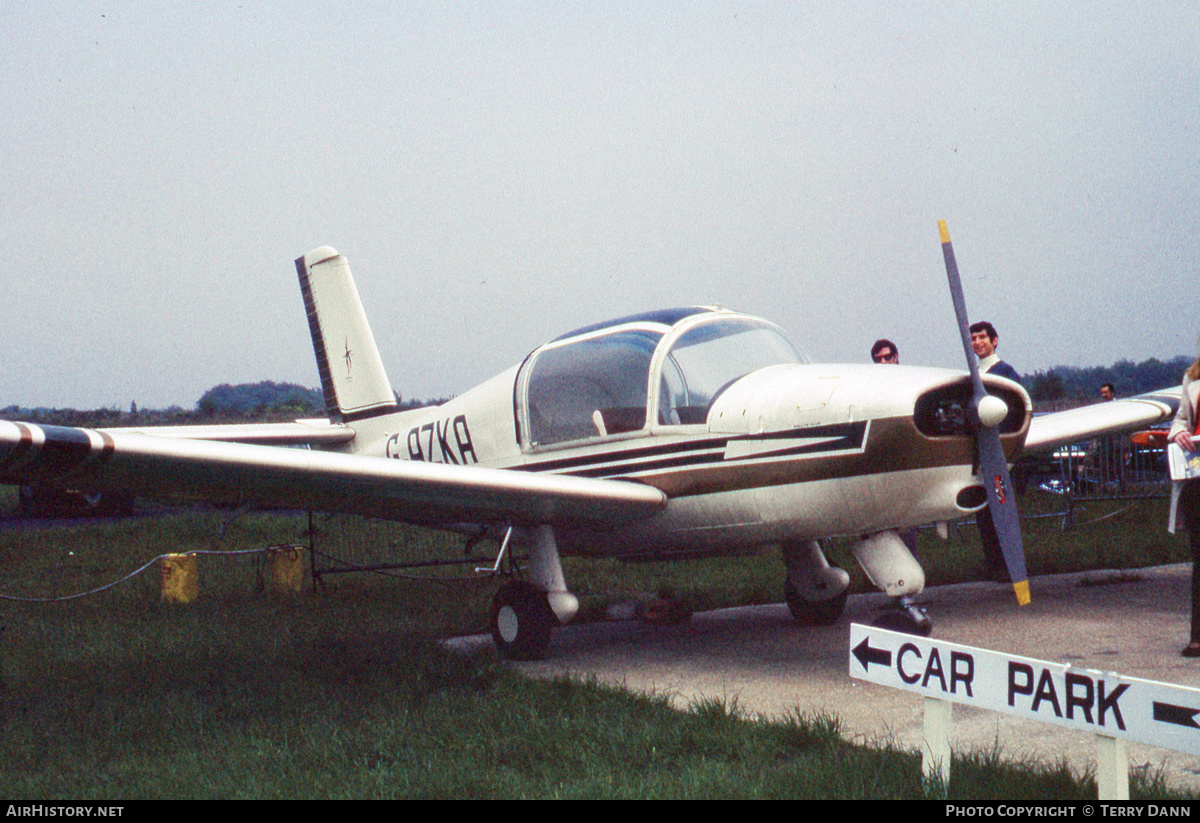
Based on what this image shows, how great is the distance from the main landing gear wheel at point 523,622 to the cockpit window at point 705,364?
4.73 ft

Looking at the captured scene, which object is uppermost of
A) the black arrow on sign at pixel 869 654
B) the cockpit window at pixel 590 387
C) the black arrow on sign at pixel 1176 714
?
the cockpit window at pixel 590 387

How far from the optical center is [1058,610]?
7234mm

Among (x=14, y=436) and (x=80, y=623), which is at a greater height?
(x=14, y=436)

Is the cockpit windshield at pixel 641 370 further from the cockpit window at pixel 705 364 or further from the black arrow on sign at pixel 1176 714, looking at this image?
the black arrow on sign at pixel 1176 714

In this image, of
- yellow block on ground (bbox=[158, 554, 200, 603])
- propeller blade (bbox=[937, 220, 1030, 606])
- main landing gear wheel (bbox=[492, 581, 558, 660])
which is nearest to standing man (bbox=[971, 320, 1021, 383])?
propeller blade (bbox=[937, 220, 1030, 606])

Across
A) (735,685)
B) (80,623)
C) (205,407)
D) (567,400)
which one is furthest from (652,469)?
(205,407)

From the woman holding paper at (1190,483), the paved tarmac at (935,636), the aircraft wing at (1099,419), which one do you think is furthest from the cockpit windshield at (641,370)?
the aircraft wing at (1099,419)

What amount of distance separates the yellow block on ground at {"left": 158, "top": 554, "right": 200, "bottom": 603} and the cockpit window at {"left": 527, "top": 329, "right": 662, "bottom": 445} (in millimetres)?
4268

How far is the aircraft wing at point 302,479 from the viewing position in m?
5.04

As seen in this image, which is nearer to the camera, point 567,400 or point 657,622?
point 567,400

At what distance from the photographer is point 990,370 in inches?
306

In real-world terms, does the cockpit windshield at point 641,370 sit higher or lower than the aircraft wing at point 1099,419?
higher
